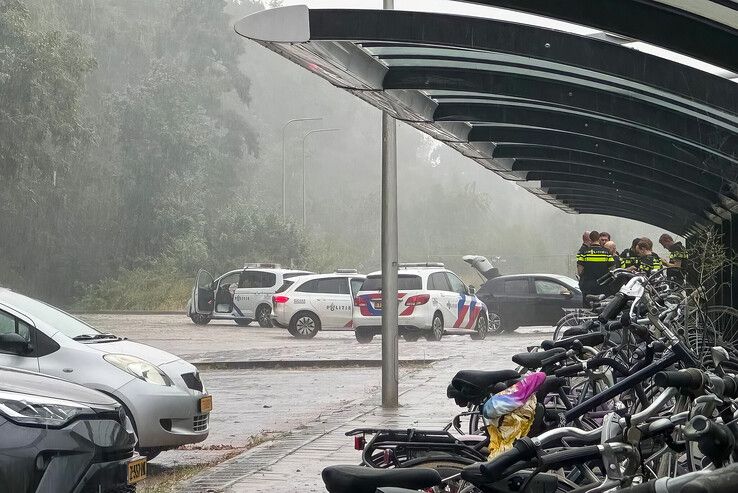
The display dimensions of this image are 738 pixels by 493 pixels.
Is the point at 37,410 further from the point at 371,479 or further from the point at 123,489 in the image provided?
the point at 371,479

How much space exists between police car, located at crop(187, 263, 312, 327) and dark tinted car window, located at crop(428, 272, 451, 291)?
700 cm

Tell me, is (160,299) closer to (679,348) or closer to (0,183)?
(0,183)

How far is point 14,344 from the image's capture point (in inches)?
347

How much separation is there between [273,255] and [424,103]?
150ft

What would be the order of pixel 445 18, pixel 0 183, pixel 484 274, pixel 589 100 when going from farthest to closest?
pixel 0 183 < pixel 484 274 < pixel 589 100 < pixel 445 18

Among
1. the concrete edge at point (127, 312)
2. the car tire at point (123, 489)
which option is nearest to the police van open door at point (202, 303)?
the concrete edge at point (127, 312)

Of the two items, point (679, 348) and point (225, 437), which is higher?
point (679, 348)

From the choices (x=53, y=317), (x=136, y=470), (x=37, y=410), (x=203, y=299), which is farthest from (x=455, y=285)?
(x=37, y=410)

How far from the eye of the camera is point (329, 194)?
3765 inches

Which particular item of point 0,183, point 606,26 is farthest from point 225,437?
point 0,183

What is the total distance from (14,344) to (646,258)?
7.51 metres

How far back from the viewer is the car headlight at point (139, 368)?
919 centimetres

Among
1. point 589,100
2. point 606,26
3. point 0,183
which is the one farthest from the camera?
point 0,183

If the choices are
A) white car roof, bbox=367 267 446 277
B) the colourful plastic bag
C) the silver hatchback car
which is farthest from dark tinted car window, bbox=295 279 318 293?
the colourful plastic bag
